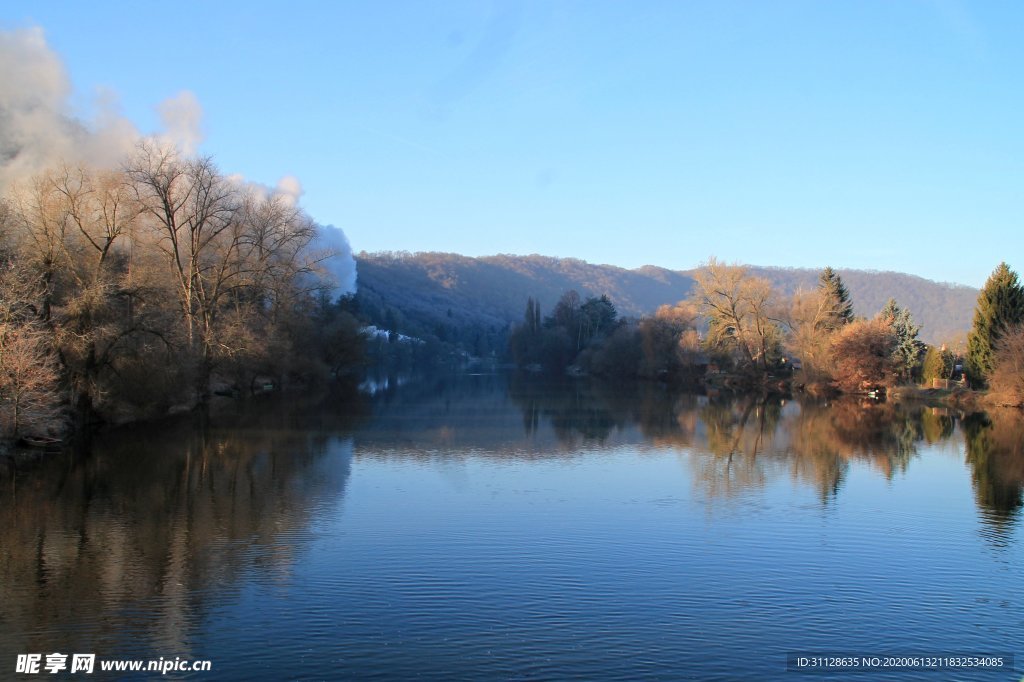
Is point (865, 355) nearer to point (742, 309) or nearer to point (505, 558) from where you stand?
point (742, 309)

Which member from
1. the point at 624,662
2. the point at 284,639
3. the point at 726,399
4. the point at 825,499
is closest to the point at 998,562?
the point at 825,499

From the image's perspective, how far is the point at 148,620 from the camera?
913cm

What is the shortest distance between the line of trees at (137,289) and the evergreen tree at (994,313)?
35337 millimetres

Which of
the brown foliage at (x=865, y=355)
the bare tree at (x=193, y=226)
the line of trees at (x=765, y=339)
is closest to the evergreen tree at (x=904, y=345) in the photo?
the line of trees at (x=765, y=339)

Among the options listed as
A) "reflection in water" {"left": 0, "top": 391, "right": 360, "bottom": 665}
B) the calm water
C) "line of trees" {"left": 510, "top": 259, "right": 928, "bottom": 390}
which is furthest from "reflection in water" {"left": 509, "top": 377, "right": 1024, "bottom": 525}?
"reflection in water" {"left": 0, "top": 391, "right": 360, "bottom": 665}

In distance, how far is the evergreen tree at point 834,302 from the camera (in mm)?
53344

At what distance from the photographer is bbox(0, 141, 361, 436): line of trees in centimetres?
2208

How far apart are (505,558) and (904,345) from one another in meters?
48.1

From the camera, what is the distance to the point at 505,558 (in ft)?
39.4

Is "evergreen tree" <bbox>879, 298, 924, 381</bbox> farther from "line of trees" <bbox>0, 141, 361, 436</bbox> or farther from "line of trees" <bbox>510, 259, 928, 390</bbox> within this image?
"line of trees" <bbox>0, 141, 361, 436</bbox>

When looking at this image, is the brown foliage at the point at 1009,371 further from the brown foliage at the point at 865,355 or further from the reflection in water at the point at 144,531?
the reflection in water at the point at 144,531

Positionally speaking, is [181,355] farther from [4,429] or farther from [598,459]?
[598,459]

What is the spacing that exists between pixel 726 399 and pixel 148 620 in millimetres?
42180

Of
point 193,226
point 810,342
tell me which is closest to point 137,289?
point 193,226
